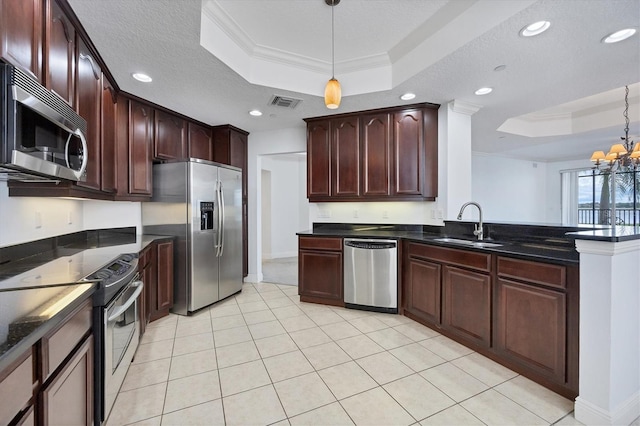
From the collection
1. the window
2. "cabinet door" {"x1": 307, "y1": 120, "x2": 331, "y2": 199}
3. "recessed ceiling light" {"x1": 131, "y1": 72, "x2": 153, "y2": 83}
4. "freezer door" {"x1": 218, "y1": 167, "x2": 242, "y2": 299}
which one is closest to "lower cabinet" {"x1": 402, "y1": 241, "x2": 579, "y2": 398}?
"cabinet door" {"x1": 307, "y1": 120, "x2": 331, "y2": 199}

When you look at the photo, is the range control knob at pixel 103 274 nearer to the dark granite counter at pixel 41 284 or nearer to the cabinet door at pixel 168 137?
the dark granite counter at pixel 41 284

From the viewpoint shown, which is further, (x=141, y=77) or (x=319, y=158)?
(x=319, y=158)

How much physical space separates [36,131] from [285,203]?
5700mm

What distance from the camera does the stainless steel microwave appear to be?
44.3 inches

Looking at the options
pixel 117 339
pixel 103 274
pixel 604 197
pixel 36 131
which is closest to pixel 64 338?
pixel 103 274

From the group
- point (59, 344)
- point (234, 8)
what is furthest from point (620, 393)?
point (234, 8)

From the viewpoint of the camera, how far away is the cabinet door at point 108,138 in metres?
2.55

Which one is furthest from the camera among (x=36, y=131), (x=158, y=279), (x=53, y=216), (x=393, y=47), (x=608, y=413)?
(x=158, y=279)

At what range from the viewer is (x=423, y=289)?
9.81ft

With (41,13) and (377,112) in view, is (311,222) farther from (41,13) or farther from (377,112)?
(41,13)

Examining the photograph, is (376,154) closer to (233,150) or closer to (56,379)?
(233,150)

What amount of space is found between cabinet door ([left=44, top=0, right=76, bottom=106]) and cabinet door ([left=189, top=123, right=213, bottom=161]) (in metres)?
2.12

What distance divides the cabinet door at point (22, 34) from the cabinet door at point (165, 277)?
2.01m

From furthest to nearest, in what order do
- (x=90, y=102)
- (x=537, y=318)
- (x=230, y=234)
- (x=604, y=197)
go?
(x=604, y=197)
(x=230, y=234)
(x=90, y=102)
(x=537, y=318)
